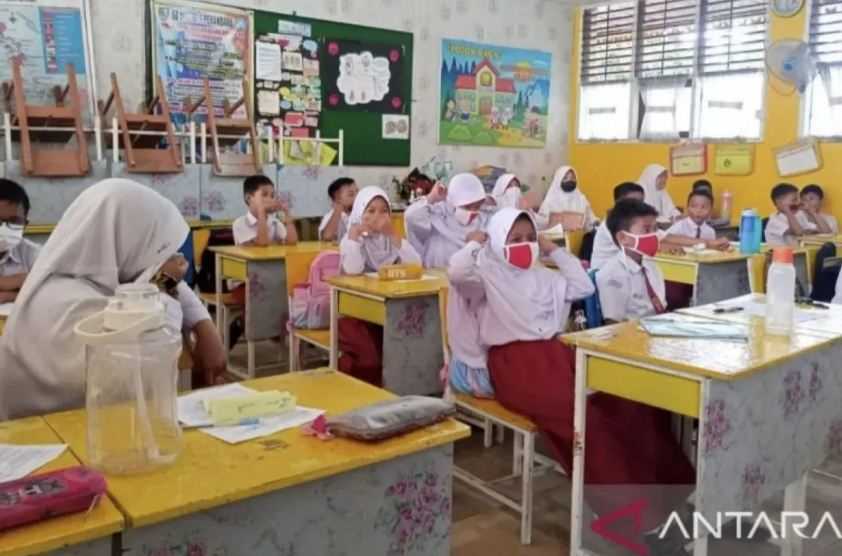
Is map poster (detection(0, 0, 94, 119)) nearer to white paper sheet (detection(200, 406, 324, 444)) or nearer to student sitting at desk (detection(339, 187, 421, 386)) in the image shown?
student sitting at desk (detection(339, 187, 421, 386))

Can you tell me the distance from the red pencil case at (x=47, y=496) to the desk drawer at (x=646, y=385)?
4.65ft

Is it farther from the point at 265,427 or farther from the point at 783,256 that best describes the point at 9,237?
the point at 783,256

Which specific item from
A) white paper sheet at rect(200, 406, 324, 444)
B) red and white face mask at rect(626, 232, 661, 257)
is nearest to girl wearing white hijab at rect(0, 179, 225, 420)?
white paper sheet at rect(200, 406, 324, 444)

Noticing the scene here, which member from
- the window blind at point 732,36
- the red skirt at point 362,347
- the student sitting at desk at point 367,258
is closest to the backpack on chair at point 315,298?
the student sitting at desk at point 367,258

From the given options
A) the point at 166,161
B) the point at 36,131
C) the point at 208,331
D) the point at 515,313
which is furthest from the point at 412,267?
the point at 36,131

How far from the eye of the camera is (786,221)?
5797mm

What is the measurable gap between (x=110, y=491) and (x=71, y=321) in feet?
1.92

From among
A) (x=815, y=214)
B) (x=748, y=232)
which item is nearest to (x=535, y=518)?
(x=748, y=232)

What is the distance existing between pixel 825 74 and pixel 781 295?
15.5ft

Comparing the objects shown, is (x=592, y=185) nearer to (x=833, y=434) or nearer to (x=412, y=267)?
(x=412, y=267)

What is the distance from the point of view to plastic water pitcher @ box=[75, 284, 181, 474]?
4.23ft

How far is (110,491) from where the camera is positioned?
1202 millimetres

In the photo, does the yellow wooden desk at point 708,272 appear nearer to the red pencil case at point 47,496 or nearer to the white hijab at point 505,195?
the white hijab at point 505,195

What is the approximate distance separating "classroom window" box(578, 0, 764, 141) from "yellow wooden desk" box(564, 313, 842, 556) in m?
4.97
